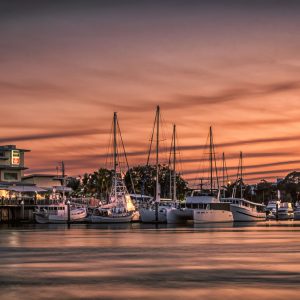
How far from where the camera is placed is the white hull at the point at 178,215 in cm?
12865

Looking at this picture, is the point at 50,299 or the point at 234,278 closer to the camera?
the point at 50,299

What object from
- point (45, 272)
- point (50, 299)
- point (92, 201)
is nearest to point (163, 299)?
point (50, 299)

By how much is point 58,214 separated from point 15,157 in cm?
5208

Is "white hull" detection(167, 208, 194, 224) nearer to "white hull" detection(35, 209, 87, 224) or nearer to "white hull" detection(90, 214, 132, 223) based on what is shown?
"white hull" detection(90, 214, 132, 223)

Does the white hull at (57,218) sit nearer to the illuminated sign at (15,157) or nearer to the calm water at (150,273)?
the illuminated sign at (15,157)

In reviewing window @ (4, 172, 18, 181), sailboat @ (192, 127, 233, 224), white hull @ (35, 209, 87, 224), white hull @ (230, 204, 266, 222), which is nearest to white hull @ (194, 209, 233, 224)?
sailboat @ (192, 127, 233, 224)

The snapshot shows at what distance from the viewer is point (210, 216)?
133 meters

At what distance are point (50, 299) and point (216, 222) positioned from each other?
10711 cm

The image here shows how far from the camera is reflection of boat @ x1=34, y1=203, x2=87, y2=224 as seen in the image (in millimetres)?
132875

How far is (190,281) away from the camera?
31.8m

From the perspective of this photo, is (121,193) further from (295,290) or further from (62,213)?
(295,290)

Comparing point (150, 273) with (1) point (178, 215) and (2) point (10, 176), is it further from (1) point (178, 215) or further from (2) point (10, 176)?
(2) point (10, 176)

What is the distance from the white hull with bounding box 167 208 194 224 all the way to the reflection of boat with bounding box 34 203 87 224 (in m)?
16.9

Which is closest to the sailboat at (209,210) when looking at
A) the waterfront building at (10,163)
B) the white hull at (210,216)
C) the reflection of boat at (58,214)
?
the white hull at (210,216)
